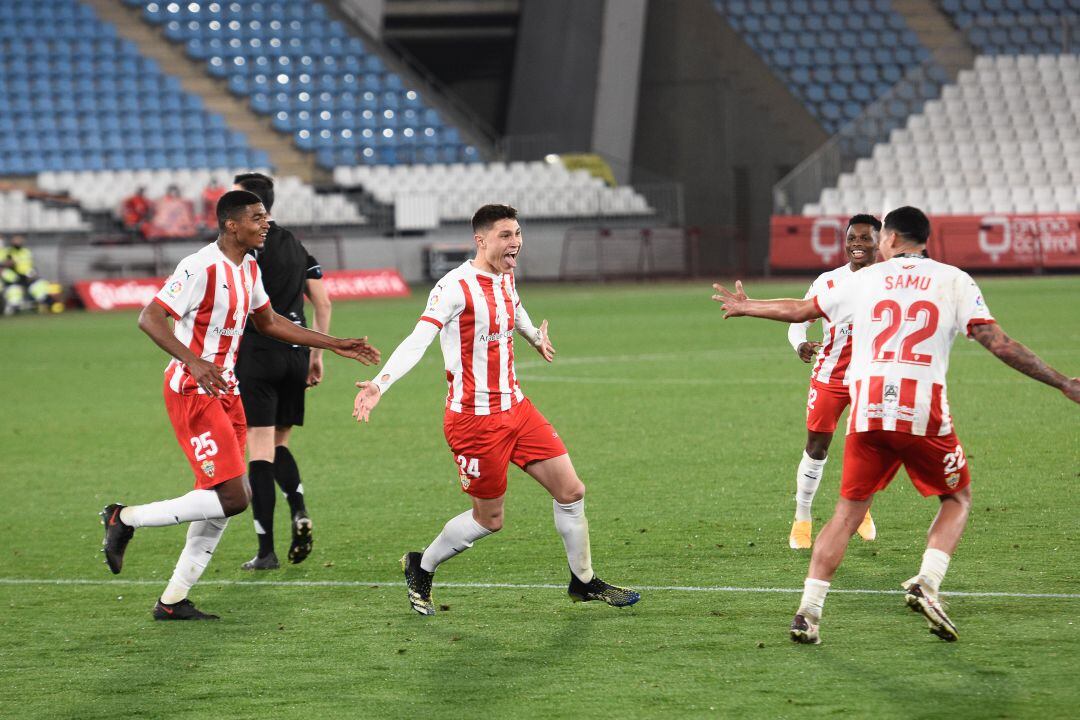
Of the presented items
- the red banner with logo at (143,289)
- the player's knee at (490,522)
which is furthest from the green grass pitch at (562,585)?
the red banner with logo at (143,289)

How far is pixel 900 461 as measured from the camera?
5758 mm

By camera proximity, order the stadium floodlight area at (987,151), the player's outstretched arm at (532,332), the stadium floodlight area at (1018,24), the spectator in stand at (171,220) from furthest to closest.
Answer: the stadium floodlight area at (1018,24), the stadium floodlight area at (987,151), the spectator in stand at (171,220), the player's outstretched arm at (532,332)

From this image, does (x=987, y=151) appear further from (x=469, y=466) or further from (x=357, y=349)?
(x=469, y=466)

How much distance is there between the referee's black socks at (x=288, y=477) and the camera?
25.5 ft

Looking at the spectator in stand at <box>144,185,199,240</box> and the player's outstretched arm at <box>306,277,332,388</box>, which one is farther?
the spectator in stand at <box>144,185,199,240</box>

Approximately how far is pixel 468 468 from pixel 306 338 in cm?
109

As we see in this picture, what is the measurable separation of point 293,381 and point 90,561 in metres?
1.45

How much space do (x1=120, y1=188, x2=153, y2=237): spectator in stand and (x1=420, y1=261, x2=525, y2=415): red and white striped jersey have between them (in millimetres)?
25550

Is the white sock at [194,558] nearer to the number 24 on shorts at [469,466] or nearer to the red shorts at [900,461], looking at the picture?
the number 24 on shorts at [469,466]

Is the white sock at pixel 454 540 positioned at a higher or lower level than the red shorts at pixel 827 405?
lower

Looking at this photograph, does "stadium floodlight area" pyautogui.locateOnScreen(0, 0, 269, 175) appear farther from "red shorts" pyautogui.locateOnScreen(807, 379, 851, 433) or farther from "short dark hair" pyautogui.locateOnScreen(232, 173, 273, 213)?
"red shorts" pyautogui.locateOnScreen(807, 379, 851, 433)

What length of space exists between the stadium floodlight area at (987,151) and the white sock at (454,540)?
26.8 meters

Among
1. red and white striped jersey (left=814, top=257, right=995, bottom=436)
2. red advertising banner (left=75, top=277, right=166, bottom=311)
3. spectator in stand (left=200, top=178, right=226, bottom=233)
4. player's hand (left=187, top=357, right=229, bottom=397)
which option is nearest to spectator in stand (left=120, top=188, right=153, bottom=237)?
spectator in stand (left=200, top=178, right=226, bottom=233)

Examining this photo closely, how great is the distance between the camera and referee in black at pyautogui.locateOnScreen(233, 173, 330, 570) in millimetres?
7582
